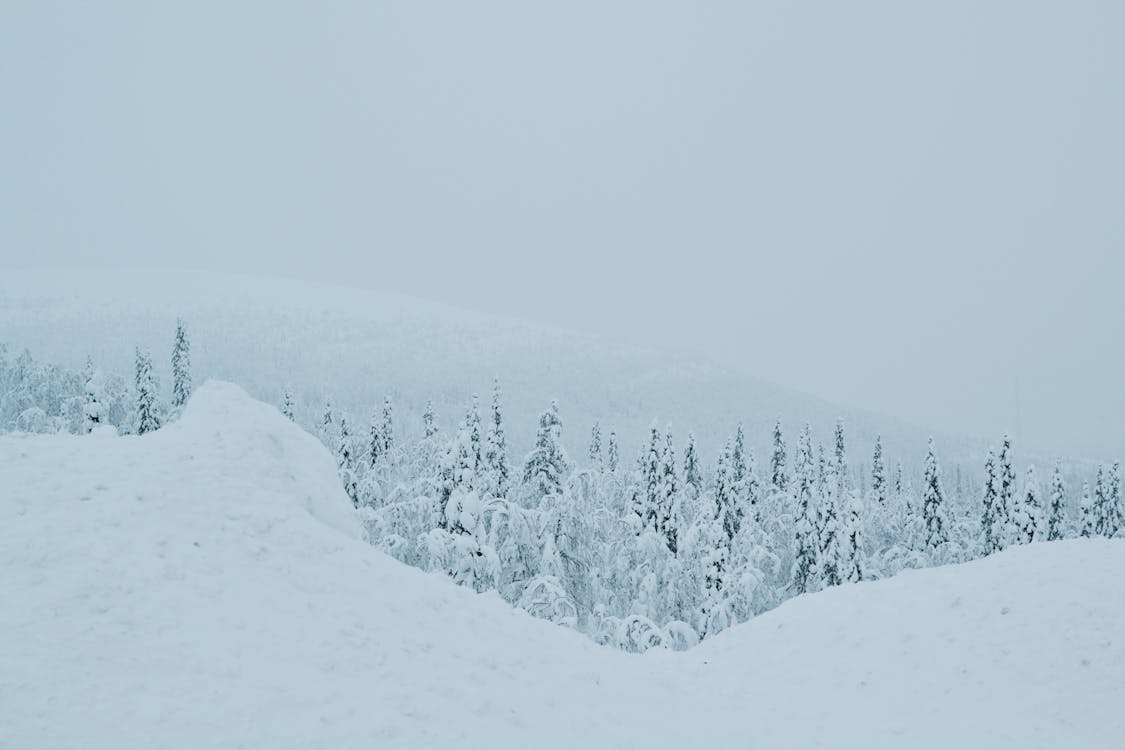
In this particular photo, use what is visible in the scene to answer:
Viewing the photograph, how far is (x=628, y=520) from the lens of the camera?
32.2 meters

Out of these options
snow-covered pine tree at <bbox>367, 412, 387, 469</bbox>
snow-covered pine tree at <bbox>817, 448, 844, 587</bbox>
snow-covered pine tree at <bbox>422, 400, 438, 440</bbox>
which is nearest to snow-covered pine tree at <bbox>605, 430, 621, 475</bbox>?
snow-covered pine tree at <bbox>422, 400, 438, 440</bbox>

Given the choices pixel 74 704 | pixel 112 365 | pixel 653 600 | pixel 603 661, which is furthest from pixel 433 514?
pixel 112 365

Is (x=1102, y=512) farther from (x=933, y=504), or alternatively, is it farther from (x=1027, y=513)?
(x=1027, y=513)

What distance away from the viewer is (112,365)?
19188 cm

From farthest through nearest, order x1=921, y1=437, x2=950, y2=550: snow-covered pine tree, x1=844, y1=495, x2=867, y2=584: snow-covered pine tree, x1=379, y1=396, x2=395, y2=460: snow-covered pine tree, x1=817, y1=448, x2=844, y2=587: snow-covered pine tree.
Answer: x1=379, y1=396, x2=395, y2=460: snow-covered pine tree, x1=921, y1=437, x2=950, y2=550: snow-covered pine tree, x1=844, y1=495, x2=867, y2=584: snow-covered pine tree, x1=817, y1=448, x2=844, y2=587: snow-covered pine tree

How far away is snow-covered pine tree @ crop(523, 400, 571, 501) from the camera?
3275 cm

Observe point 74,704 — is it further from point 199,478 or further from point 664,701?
point 664,701

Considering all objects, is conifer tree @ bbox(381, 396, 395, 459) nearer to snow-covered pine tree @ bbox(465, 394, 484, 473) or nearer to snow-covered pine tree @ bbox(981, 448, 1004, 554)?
snow-covered pine tree @ bbox(465, 394, 484, 473)

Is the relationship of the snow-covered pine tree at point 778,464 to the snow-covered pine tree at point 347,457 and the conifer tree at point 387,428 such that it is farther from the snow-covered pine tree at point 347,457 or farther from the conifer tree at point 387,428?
the snow-covered pine tree at point 347,457

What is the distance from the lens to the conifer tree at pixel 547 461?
32750 millimetres

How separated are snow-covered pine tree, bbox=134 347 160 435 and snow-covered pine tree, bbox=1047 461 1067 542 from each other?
5875 centimetres

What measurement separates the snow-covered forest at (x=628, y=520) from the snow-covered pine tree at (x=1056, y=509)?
123 mm

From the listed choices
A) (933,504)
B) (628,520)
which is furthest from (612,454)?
(628,520)

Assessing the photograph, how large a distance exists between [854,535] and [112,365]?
663 feet
